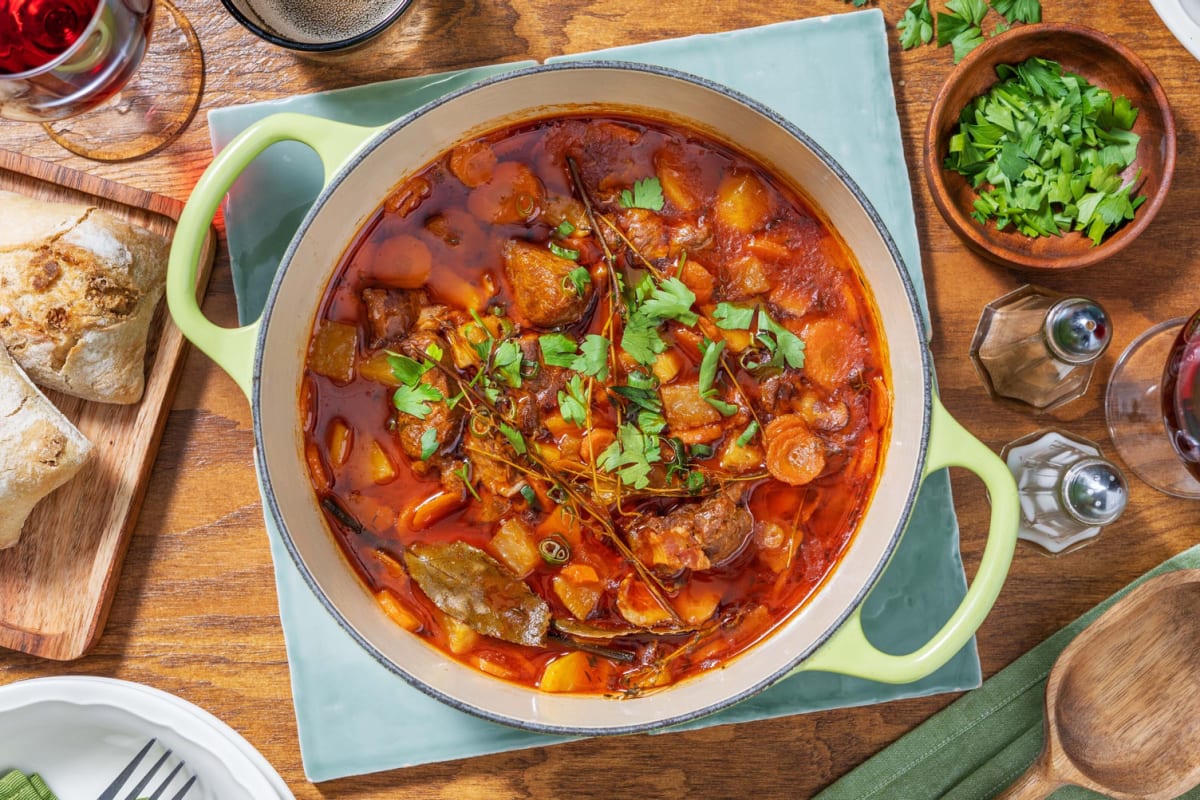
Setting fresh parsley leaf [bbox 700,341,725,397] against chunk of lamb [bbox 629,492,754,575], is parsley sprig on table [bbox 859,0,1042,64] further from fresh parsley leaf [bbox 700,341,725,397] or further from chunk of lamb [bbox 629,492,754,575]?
chunk of lamb [bbox 629,492,754,575]

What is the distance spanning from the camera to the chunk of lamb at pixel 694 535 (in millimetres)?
2062

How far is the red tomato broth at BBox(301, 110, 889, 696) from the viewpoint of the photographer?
2104 mm

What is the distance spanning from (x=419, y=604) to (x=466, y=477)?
12.4 inches

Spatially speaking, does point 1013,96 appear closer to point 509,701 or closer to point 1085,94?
point 1085,94

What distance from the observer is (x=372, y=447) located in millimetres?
2121

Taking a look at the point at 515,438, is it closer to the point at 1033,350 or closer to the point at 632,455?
the point at 632,455

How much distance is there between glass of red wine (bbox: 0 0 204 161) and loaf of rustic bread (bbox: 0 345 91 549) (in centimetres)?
56

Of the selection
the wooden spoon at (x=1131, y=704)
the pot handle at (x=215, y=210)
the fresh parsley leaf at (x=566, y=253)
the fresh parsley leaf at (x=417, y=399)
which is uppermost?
the pot handle at (x=215, y=210)

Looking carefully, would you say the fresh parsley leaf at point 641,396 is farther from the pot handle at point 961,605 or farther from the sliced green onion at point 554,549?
the pot handle at point 961,605

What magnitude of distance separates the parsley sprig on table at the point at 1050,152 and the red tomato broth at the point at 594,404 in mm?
452

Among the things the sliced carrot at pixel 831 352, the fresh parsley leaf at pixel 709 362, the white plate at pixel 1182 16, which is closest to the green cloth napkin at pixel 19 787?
the fresh parsley leaf at pixel 709 362

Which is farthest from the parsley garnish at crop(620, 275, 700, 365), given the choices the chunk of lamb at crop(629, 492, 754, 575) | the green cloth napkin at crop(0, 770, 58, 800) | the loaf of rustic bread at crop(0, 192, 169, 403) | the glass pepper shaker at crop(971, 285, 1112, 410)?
the green cloth napkin at crop(0, 770, 58, 800)

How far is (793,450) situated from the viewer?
208 cm

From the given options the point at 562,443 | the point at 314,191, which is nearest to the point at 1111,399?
the point at 562,443
